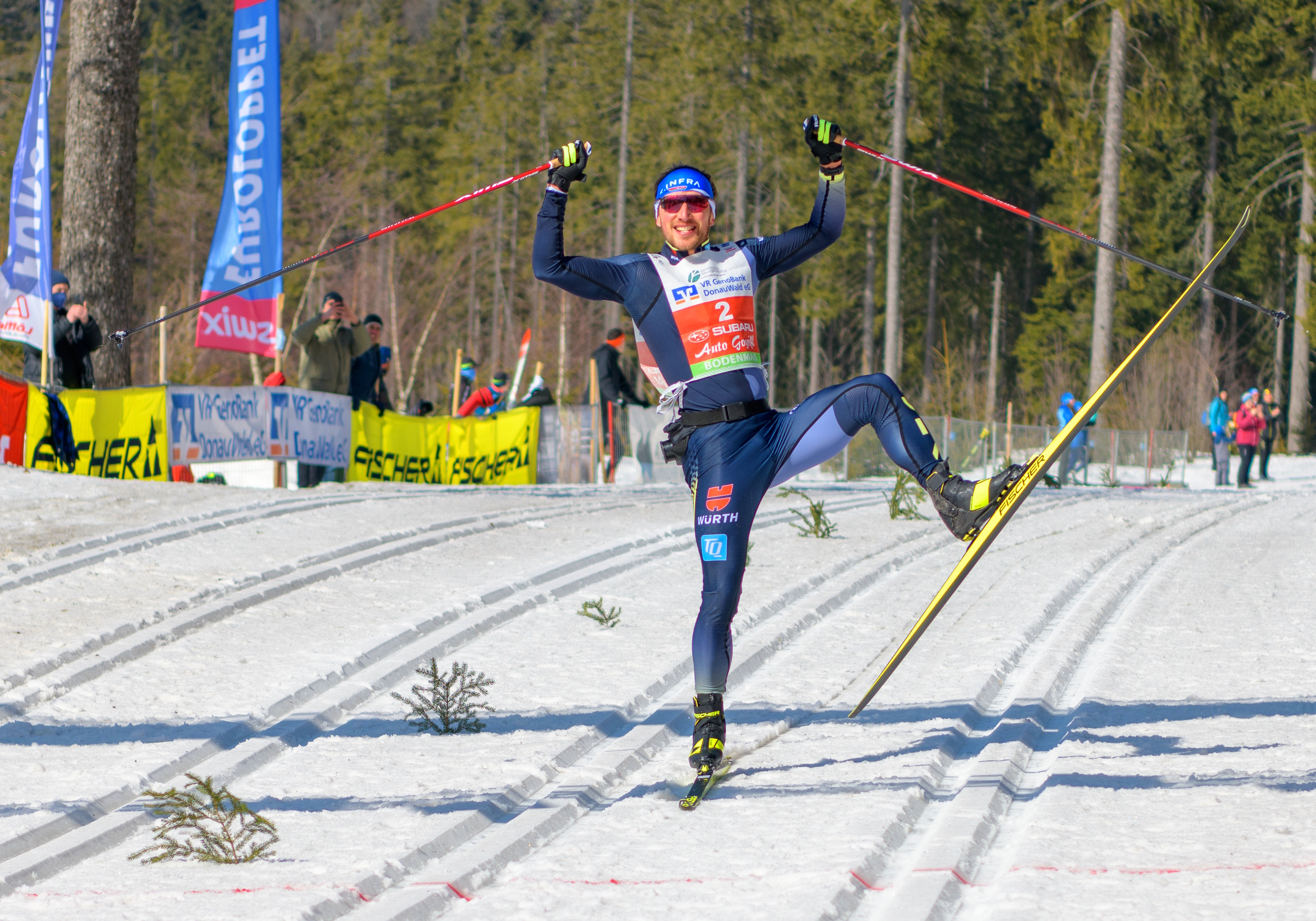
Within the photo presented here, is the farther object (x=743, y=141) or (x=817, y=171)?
(x=743, y=141)

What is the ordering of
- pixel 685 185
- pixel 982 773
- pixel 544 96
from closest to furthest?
pixel 982 773 < pixel 685 185 < pixel 544 96

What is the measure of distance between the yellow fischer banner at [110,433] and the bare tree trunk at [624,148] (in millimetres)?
38705

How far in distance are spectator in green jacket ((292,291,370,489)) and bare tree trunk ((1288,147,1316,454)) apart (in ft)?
117

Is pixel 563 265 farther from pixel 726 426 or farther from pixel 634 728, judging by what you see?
pixel 634 728

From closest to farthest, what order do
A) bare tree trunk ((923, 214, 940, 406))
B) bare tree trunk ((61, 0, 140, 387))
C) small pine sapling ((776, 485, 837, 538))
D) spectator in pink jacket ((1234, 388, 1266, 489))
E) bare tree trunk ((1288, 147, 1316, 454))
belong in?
small pine sapling ((776, 485, 837, 538)), bare tree trunk ((61, 0, 140, 387)), spectator in pink jacket ((1234, 388, 1266, 489)), bare tree trunk ((1288, 147, 1316, 454)), bare tree trunk ((923, 214, 940, 406))

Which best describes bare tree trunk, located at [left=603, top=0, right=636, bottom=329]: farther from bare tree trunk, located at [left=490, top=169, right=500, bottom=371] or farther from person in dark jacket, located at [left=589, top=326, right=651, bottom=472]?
person in dark jacket, located at [left=589, top=326, right=651, bottom=472]

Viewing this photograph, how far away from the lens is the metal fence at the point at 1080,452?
25703 mm

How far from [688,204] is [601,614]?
2.69 metres

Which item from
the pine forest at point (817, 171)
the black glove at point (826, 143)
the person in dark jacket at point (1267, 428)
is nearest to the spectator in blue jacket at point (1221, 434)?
the person in dark jacket at point (1267, 428)

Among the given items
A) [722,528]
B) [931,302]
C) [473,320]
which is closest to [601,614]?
[722,528]

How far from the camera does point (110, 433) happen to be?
1246cm

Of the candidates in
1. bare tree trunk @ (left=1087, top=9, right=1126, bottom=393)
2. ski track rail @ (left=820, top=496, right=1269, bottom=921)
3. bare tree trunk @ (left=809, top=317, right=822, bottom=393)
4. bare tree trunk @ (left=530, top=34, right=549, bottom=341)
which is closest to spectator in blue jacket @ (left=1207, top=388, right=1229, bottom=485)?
bare tree trunk @ (left=1087, top=9, right=1126, bottom=393)

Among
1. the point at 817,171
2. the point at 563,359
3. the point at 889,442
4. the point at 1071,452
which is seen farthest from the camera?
the point at 817,171

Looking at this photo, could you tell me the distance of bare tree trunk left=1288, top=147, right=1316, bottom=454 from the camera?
1729 inches
